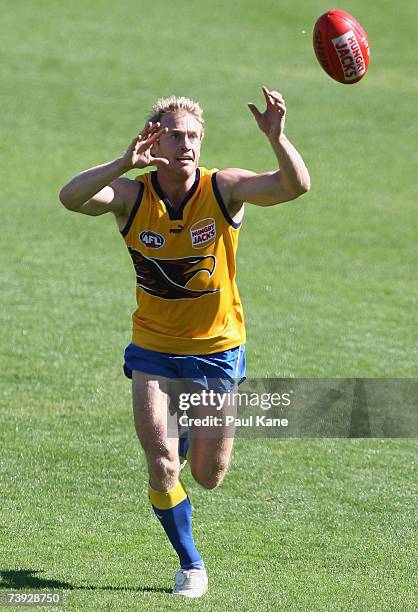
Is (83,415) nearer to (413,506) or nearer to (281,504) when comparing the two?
(281,504)

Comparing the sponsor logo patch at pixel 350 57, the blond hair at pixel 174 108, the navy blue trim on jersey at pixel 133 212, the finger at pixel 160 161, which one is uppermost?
the sponsor logo patch at pixel 350 57

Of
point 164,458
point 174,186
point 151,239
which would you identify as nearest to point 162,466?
point 164,458

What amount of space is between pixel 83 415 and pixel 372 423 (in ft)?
Result: 7.63

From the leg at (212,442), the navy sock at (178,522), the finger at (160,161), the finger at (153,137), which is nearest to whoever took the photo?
the finger at (153,137)

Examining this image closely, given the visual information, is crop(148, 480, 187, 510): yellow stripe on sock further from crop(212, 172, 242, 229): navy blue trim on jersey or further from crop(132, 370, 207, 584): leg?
crop(212, 172, 242, 229): navy blue trim on jersey

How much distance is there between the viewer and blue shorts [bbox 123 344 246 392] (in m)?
6.32

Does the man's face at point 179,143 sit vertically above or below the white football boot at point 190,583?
above

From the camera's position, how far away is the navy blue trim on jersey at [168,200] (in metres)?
6.35

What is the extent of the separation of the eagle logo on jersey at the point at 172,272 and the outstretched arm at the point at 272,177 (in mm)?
342

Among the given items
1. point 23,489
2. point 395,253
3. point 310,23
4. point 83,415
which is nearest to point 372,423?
Result: point 83,415

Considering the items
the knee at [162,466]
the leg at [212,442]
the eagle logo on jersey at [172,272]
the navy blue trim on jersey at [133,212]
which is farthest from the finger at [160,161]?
the knee at [162,466]

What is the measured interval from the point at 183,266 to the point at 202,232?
21cm

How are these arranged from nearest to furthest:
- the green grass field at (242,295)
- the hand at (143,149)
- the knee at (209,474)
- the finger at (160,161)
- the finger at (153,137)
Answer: the hand at (143,149) < the finger at (153,137) < the finger at (160,161) < the knee at (209,474) < the green grass field at (242,295)

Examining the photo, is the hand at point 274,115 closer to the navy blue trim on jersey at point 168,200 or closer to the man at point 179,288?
the man at point 179,288
